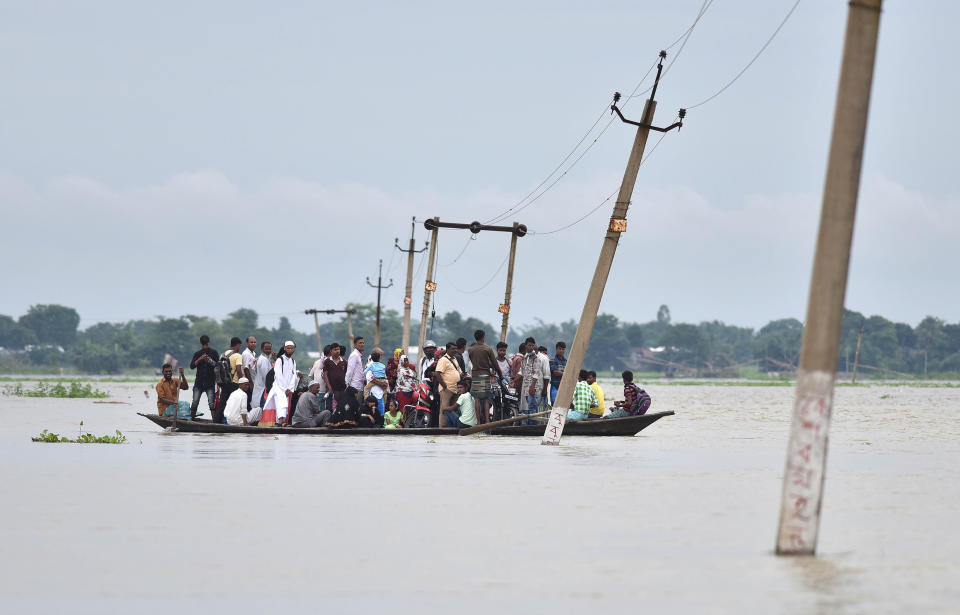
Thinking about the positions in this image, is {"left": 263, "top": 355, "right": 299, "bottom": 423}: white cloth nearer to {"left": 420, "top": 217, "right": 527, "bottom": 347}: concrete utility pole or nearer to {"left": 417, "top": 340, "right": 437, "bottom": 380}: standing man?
{"left": 417, "top": 340, "right": 437, "bottom": 380}: standing man

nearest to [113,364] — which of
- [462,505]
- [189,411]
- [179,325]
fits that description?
[179,325]

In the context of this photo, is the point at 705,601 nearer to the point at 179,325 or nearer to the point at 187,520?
the point at 187,520

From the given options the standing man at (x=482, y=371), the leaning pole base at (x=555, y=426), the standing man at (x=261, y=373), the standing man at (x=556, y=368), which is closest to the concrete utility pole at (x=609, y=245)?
the leaning pole base at (x=555, y=426)

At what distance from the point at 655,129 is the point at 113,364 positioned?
472 feet

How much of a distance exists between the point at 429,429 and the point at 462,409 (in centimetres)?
87

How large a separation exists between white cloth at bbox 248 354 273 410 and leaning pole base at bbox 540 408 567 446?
17.5ft

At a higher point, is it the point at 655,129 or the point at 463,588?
the point at 655,129

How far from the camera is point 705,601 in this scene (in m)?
8.82

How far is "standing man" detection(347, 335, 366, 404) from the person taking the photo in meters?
23.6

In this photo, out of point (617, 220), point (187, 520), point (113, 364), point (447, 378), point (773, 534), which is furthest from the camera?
point (113, 364)

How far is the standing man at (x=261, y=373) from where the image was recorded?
2414 centimetres

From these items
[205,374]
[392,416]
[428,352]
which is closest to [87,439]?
[205,374]

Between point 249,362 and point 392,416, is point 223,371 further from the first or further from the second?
point 392,416

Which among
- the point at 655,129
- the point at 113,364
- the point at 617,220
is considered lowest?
the point at 113,364
